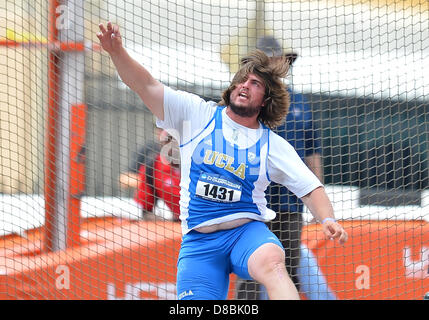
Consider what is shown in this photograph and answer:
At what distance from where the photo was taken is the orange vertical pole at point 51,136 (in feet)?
18.8

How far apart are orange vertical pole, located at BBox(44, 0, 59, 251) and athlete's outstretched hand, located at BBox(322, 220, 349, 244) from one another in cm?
264

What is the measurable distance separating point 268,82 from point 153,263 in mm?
2170

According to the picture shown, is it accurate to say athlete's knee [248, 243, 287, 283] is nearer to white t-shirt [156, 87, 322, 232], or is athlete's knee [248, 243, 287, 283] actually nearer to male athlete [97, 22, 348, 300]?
male athlete [97, 22, 348, 300]

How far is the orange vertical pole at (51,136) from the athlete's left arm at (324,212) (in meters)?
2.39

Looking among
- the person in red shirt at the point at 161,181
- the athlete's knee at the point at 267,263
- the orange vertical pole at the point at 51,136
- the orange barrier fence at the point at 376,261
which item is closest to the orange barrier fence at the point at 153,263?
the orange barrier fence at the point at 376,261

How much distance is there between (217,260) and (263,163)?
57cm

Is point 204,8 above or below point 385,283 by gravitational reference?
above

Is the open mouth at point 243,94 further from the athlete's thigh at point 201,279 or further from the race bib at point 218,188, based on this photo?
the athlete's thigh at point 201,279

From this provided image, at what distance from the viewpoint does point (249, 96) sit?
4.10m

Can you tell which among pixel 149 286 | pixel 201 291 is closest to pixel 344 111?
pixel 149 286

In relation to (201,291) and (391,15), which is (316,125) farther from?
(201,291)

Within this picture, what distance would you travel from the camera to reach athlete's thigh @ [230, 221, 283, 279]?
3.79 m

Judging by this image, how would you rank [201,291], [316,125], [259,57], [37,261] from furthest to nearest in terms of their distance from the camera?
[316,125] → [37,261] → [259,57] → [201,291]

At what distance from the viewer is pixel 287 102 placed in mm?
4324
